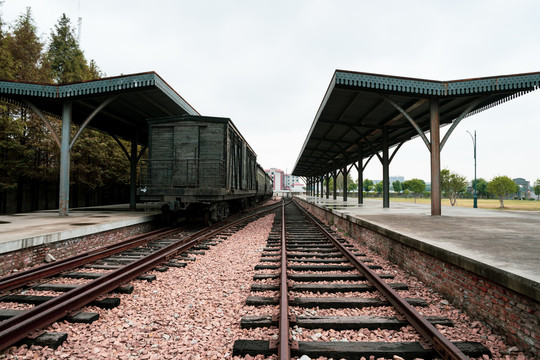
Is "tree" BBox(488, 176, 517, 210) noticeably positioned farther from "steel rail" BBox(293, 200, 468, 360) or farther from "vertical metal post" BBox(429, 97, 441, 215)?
"steel rail" BBox(293, 200, 468, 360)

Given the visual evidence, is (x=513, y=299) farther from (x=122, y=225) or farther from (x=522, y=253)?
(x=122, y=225)

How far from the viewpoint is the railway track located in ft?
7.46

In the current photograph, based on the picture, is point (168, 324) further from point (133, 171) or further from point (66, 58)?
point (66, 58)

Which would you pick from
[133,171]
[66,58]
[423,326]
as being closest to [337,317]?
[423,326]

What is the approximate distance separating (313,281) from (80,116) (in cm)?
1455

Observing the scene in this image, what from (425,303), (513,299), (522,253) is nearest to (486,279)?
(513,299)

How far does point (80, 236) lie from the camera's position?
6.43 meters

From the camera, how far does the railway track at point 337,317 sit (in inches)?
89.5

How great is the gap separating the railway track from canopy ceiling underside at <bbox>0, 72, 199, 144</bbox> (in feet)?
26.8

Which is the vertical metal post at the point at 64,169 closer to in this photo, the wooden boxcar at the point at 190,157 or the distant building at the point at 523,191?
the wooden boxcar at the point at 190,157

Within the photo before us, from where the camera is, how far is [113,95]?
1015cm

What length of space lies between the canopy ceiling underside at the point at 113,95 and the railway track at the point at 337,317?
8.16 metres

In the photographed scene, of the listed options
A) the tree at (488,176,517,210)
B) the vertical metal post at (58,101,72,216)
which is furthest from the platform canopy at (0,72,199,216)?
the tree at (488,176,517,210)

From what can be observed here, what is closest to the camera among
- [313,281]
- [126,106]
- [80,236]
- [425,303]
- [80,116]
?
[425,303]
